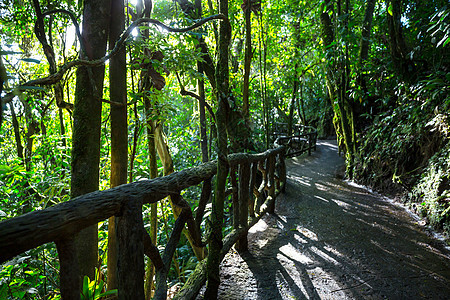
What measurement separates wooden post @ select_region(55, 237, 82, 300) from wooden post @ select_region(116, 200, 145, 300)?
0.25 m

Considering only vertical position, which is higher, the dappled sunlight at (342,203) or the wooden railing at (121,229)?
the wooden railing at (121,229)

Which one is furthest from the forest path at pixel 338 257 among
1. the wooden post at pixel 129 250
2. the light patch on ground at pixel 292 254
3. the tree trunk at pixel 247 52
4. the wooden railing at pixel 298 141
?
the wooden railing at pixel 298 141

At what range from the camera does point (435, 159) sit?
434 cm

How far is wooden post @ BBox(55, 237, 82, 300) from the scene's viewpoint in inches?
38.4

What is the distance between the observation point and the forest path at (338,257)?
7.88 ft

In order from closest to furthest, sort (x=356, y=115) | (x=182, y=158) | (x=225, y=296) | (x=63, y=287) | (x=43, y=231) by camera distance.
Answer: (x=43, y=231) → (x=63, y=287) → (x=225, y=296) → (x=182, y=158) → (x=356, y=115)

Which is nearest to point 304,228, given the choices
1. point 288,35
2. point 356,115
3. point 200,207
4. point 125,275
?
point 200,207

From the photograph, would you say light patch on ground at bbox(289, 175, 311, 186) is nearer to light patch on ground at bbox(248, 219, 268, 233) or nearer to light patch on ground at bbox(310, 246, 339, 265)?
light patch on ground at bbox(248, 219, 268, 233)

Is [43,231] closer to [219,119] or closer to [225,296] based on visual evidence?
[219,119]

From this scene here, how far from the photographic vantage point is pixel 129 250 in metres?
1.26

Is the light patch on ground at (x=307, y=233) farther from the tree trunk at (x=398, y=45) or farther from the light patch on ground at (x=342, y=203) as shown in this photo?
the tree trunk at (x=398, y=45)

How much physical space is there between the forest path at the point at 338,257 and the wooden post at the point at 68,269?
1.36 m

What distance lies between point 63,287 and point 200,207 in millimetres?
1208

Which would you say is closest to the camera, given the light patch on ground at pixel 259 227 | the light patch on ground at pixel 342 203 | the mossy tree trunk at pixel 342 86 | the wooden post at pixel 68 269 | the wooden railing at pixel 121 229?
the wooden railing at pixel 121 229
